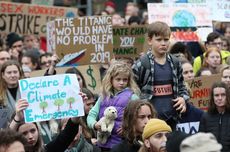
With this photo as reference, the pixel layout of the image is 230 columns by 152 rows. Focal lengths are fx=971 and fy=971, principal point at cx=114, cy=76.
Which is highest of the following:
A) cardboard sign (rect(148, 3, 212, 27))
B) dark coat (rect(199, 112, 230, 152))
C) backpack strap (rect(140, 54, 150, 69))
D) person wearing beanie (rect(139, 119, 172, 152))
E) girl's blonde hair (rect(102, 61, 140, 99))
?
cardboard sign (rect(148, 3, 212, 27))

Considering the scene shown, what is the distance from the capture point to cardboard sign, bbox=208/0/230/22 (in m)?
13.6

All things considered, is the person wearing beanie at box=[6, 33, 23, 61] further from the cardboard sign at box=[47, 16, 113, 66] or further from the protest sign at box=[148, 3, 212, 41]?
the protest sign at box=[148, 3, 212, 41]

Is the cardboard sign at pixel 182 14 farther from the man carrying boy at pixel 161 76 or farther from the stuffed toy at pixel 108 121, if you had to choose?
the stuffed toy at pixel 108 121

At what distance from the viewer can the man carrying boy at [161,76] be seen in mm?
9141

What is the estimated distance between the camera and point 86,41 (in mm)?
12484

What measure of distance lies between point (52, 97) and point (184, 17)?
553 cm

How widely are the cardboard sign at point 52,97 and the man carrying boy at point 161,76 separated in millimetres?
963

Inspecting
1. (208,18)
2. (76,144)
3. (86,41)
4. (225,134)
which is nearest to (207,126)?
(225,134)

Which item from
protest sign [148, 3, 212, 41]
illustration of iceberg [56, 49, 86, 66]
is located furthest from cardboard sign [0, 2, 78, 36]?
illustration of iceberg [56, 49, 86, 66]

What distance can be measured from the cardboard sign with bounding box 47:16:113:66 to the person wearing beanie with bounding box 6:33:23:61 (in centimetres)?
193

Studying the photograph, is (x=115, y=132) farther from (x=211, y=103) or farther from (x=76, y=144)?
(x=211, y=103)

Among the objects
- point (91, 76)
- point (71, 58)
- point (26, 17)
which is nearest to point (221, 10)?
point (71, 58)

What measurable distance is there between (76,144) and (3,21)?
721cm

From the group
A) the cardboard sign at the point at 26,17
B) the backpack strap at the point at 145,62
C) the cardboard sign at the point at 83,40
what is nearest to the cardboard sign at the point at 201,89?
the cardboard sign at the point at 83,40
